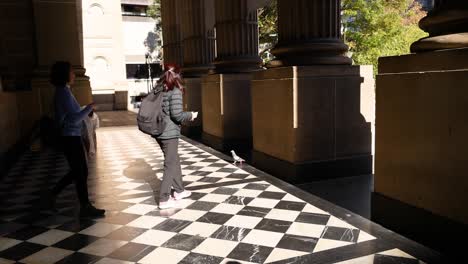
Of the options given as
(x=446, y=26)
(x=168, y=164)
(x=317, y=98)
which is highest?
(x=446, y=26)

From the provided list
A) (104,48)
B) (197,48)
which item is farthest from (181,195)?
(104,48)

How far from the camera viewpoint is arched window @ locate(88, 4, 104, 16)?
35.2m

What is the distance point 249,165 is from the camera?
25.1 feet

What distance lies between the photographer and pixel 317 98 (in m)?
6.07

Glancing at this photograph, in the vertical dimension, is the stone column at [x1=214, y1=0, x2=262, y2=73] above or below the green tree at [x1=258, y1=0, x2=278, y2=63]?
below

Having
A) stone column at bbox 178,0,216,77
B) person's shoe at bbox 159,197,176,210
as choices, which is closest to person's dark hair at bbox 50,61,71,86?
person's shoe at bbox 159,197,176,210

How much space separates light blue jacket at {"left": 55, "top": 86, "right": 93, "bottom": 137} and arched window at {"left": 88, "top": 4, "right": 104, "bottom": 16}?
33.9 metres

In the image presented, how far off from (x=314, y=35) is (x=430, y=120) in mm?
3012

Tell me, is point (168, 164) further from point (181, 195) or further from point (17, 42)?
point (17, 42)

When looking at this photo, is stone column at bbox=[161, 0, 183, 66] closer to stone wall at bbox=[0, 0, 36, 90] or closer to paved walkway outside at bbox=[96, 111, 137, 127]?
paved walkway outside at bbox=[96, 111, 137, 127]

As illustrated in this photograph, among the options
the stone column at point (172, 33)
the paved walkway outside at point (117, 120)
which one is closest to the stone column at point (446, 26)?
the stone column at point (172, 33)

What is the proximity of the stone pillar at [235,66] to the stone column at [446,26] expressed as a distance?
5846 mm

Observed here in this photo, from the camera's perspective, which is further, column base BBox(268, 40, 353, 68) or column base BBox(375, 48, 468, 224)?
column base BBox(268, 40, 353, 68)

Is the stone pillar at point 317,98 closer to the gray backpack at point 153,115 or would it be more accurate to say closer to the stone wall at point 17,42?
the gray backpack at point 153,115
